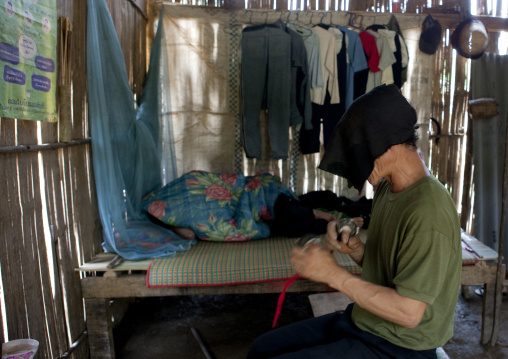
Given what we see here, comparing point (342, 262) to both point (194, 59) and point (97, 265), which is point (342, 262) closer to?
point (97, 265)

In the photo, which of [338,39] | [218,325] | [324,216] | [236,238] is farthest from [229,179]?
[338,39]

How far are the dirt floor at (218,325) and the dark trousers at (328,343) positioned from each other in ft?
4.65

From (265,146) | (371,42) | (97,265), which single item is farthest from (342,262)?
(371,42)

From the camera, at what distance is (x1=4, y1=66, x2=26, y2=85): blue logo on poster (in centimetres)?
181

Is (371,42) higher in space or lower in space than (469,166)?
higher

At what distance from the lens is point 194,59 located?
430 cm

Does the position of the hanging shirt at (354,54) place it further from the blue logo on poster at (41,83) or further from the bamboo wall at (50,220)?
the blue logo on poster at (41,83)

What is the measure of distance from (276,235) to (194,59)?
82.9 inches

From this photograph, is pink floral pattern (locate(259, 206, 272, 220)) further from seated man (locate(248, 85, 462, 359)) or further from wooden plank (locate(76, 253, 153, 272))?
seated man (locate(248, 85, 462, 359))

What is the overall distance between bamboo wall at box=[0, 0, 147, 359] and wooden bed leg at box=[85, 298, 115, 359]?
0.09m

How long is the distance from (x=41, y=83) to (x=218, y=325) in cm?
233

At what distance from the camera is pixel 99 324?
269cm

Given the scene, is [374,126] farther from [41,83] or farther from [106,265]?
[106,265]

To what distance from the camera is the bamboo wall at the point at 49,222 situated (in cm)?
196
